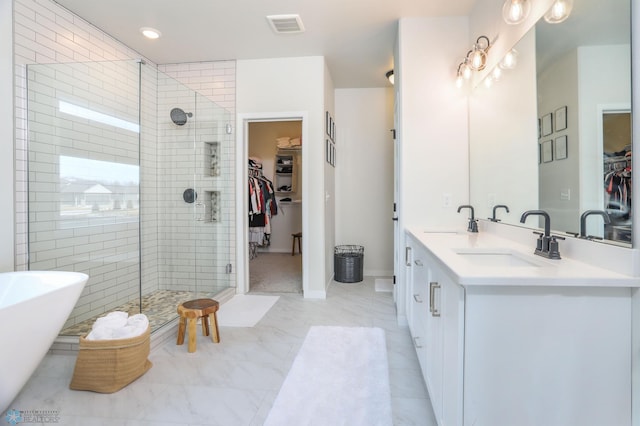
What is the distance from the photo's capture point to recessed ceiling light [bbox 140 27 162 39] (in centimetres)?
305

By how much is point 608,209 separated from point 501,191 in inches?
39.9

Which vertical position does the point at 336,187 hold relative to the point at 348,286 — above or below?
above

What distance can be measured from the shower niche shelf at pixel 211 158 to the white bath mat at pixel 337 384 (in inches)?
82.2

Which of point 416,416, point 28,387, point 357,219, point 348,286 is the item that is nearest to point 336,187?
point 357,219

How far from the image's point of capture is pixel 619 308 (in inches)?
41.8

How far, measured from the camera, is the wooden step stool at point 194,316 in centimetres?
236

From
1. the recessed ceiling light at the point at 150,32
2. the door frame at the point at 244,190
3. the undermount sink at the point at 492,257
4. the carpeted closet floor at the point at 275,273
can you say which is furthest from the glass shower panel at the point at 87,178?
the undermount sink at the point at 492,257

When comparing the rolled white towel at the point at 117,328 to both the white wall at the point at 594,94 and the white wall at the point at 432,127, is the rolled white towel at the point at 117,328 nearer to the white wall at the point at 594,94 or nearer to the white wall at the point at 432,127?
the white wall at the point at 432,127

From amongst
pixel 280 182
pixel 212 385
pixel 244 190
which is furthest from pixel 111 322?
pixel 280 182

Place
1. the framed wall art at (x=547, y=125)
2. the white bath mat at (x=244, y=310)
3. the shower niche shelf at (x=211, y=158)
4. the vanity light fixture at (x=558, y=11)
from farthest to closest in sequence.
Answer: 1. the shower niche shelf at (x=211, y=158)
2. the white bath mat at (x=244, y=310)
3. the framed wall art at (x=547, y=125)
4. the vanity light fixture at (x=558, y=11)

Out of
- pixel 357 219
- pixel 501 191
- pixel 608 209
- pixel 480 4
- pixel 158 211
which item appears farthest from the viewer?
pixel 357 219

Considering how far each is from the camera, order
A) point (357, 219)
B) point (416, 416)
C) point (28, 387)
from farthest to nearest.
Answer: point (357, 219) → point (28, 387) → point (416, 416)

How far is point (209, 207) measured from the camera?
142 inches

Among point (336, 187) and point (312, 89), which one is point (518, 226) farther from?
point (336, 187)
